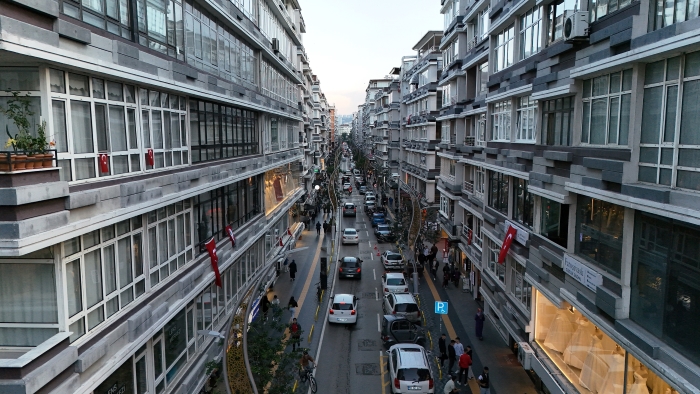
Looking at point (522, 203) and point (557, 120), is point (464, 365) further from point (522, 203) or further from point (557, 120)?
point (557, 120)

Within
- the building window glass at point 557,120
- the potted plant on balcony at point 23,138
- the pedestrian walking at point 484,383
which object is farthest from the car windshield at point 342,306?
the potted plant on balcony at point 23,138

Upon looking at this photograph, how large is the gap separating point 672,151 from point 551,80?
241 inches

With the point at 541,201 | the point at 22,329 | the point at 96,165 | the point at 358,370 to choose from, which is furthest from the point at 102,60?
the point at 358,370

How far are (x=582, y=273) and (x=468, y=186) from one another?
1682cm

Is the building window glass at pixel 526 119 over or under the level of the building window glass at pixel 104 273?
over

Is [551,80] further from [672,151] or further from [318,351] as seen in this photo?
[318,351]

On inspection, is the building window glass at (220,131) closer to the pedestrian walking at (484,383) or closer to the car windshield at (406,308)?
the car windshield at (406,308)

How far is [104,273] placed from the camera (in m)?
10.3

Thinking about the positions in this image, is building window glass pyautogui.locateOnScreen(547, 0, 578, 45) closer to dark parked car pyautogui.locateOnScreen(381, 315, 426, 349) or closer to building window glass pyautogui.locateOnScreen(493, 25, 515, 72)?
building window glass pyautogui.locateOnScreen(493, 25, 515, 72)

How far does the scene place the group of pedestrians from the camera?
16.7 m

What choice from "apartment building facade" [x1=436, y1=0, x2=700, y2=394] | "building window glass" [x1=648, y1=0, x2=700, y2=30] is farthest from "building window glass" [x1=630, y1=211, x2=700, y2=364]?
"building window glass" [x1=648, y1=0, x2=700, y2=30]

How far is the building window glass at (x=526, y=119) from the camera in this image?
56.9 ft

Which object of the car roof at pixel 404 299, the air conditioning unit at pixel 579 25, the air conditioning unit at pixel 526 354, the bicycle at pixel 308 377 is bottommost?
the bicycle at pixel 308 377

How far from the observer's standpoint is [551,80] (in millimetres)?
14742
